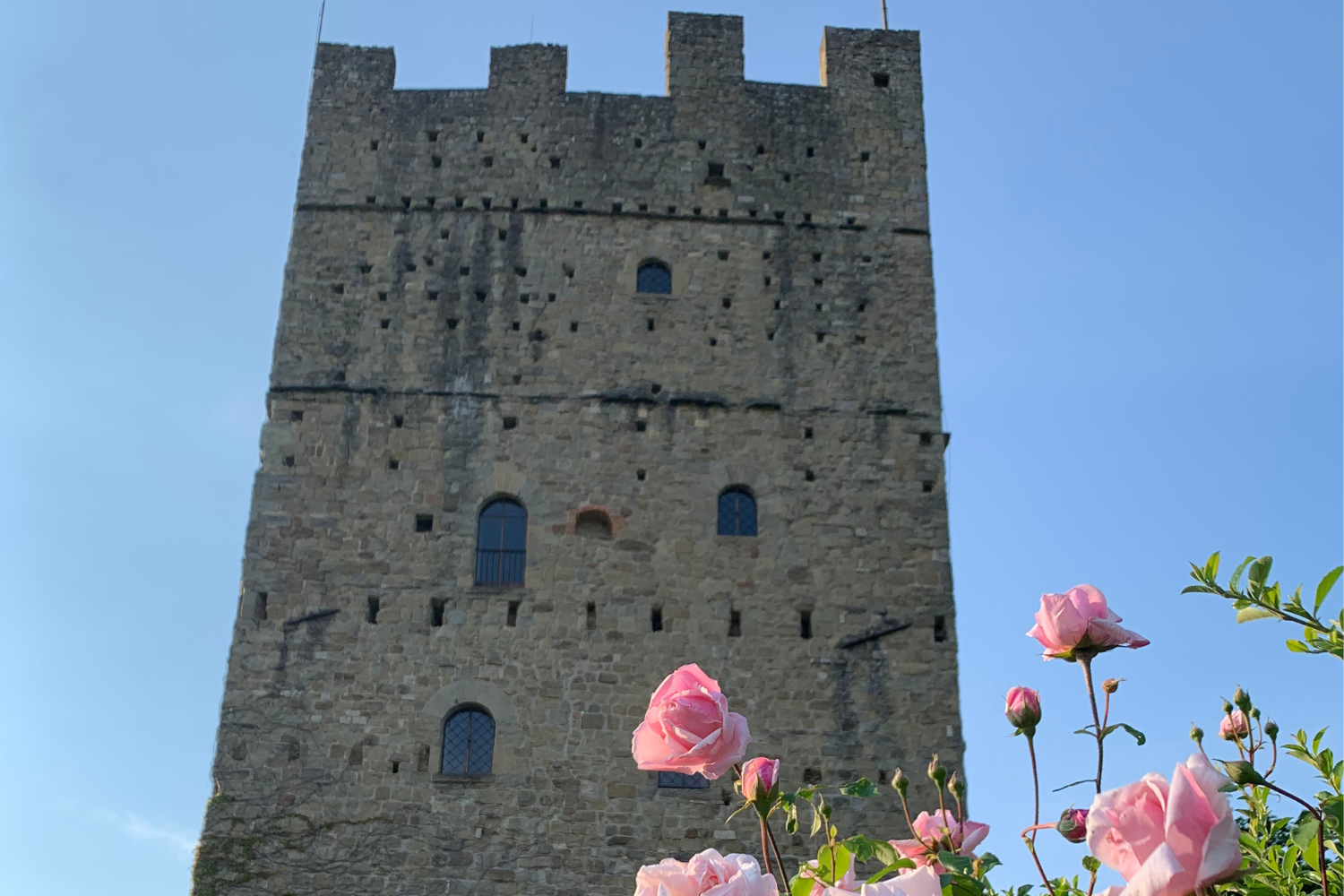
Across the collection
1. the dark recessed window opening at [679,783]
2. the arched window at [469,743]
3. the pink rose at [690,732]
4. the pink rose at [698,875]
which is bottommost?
the pink rose at [698,875]

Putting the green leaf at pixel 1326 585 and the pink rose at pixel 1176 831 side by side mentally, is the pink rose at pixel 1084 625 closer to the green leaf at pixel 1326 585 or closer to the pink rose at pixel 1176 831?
the green leaf at pixel 1326 585

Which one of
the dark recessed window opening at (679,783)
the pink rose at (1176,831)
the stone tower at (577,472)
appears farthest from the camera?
the dark recessed window opening at (679,783)

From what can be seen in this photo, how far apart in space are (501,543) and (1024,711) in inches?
434

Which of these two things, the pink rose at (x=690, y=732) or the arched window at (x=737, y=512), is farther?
the arched window at (x=737, y=512)

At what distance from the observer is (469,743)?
1421 centimetres

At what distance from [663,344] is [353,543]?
3.89 m

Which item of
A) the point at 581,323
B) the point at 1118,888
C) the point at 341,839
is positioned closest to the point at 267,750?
the point at 341,839

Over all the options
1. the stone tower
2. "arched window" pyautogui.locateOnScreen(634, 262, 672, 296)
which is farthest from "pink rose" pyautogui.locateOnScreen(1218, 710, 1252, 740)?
"arched window" pyautogui.locateOnScreen(634, 262, 672, 296)

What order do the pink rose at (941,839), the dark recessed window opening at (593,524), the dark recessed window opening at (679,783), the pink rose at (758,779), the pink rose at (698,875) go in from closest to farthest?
1. the pink rose at (698,875)
2. the pink rose at (941,839)
3. the pink rose at (758,779)
4. the dark recessed window opening at (679,783)
5. the dark recessed window opening at (593,524)

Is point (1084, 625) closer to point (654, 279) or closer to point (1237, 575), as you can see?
point (1237, 575)

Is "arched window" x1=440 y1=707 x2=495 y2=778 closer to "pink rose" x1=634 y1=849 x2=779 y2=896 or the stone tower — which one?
the stone tower

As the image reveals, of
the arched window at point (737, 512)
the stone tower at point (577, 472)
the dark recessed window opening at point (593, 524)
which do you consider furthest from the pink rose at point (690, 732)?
the arched window at point (737, 512)

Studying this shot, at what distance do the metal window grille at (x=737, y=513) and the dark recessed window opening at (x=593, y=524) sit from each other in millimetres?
1127

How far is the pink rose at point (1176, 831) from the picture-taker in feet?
10.6
